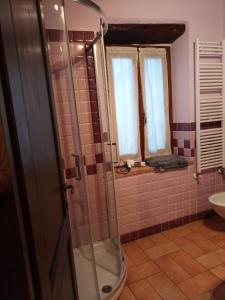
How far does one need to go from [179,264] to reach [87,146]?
132 centimetres

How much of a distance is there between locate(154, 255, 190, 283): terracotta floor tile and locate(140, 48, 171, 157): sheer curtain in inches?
45.9

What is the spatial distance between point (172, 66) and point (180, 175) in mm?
1294

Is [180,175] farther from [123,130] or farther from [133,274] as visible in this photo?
[133,274]

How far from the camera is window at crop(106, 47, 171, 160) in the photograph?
248 centimetres

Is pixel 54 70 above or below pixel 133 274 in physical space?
above

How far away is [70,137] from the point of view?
72.8 inches

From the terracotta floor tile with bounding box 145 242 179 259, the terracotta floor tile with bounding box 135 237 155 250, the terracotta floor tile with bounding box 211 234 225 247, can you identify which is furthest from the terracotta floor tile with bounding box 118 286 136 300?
the terracotta floor tile with bounding box 211 234 225 247

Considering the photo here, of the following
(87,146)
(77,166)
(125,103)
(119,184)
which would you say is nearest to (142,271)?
(119,184)

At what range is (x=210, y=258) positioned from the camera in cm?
200

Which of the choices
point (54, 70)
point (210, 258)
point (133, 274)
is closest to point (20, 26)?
point (54, 70)

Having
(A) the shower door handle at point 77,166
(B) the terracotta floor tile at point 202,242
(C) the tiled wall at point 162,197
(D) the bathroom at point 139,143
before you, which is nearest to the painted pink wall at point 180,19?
(D) the bathroom at point 139,143

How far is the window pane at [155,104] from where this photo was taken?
103 inches

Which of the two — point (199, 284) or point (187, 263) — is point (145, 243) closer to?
point (187, 263)

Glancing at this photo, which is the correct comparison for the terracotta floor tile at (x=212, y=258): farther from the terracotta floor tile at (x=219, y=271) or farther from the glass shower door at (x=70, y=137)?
the glass shower door at (x=70, y=137)
